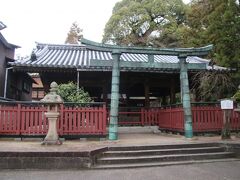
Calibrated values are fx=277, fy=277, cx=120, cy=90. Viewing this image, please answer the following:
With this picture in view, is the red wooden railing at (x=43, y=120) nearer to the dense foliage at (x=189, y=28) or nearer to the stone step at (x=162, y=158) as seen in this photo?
the stone step at (x=162, y=158)

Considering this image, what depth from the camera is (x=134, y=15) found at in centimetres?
3481

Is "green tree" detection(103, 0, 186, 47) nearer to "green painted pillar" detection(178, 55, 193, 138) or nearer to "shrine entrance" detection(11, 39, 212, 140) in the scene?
"shrine entrance" detection(11, 39, 212, 140)

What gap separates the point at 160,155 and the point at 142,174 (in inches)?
71.6

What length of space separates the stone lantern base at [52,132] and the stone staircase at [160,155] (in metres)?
1.86

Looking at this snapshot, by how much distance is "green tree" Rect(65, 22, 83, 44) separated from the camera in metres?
40.6

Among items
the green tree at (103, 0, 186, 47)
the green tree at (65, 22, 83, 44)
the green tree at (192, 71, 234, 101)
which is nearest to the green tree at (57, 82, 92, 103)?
the green tree at (192, 71, 234, 101)

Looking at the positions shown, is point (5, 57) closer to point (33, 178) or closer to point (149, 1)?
point (33, 178)

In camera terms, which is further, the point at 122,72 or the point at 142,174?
the point at 122,72

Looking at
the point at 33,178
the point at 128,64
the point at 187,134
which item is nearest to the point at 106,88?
the point at 128,64

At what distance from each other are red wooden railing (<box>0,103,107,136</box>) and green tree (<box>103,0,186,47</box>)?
2313 centimetres

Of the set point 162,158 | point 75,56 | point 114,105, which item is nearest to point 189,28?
point 75,56

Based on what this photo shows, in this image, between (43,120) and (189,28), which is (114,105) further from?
(189,28)

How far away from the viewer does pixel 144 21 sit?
33969 mm

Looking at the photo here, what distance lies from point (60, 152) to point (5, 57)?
36.9 feet
